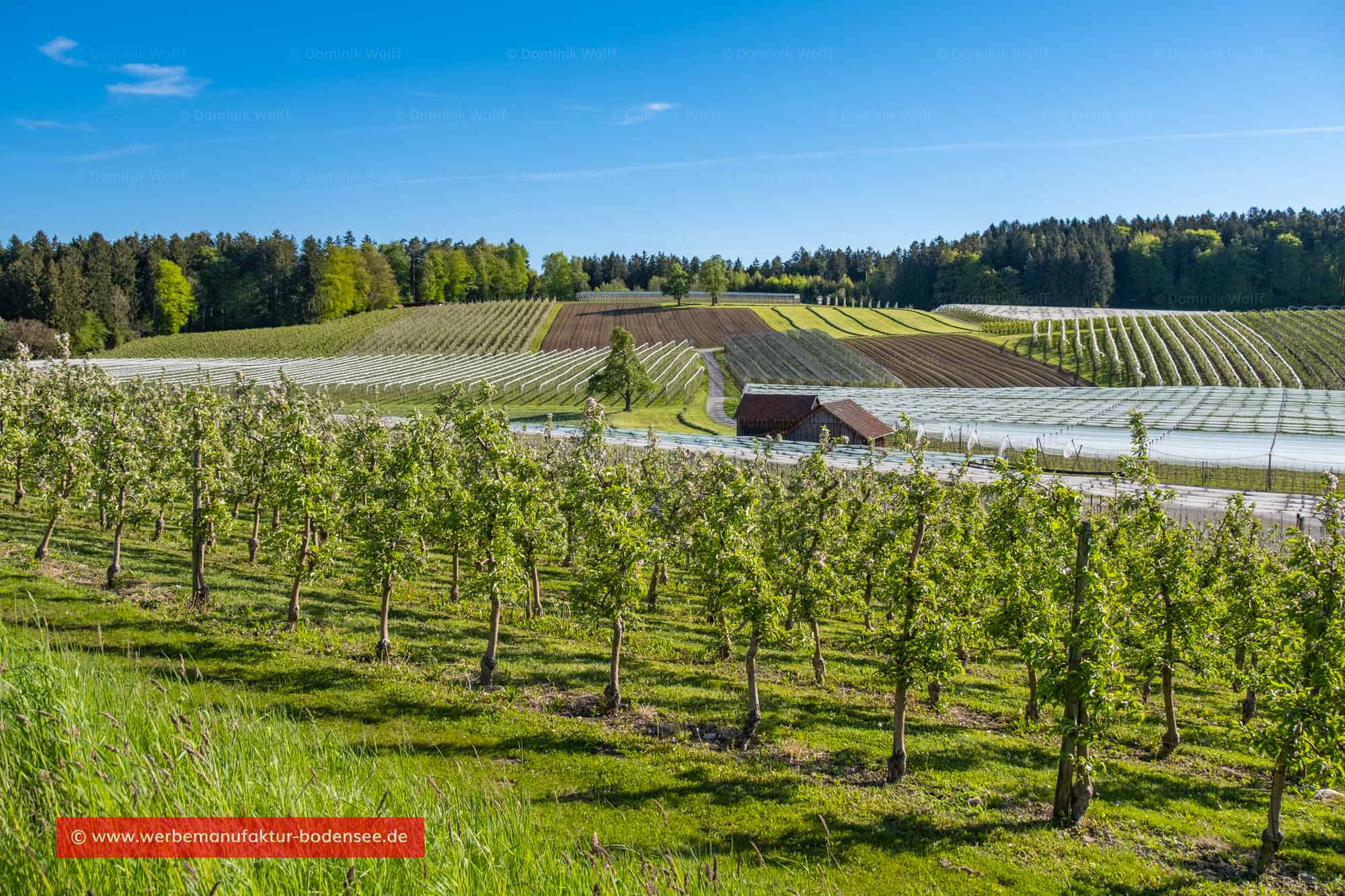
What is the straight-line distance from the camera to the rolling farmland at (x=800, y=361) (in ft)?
417

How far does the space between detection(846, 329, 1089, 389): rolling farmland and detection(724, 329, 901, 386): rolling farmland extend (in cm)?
436

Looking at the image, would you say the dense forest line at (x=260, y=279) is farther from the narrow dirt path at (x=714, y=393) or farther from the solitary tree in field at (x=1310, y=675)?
the solitary tree in field at (x=1310, y=675)

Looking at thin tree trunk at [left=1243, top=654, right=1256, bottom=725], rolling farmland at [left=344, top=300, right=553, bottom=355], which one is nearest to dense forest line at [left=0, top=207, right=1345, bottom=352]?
rolling farmland at [left=344, top=300, right=553, bottom=355]

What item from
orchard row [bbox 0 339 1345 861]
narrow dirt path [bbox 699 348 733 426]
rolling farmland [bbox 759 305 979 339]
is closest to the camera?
orchard row [bbox 0 339 1345 861]

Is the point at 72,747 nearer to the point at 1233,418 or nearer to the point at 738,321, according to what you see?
the point at 1233,418

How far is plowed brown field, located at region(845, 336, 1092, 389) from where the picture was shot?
12281cm

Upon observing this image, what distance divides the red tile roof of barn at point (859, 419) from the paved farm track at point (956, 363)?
42.7m

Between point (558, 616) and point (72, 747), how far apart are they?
29.4m

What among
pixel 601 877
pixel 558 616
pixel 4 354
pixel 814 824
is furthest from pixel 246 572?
pixel 4 354

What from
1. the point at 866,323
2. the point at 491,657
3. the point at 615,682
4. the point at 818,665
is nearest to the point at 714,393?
the point at 866,323

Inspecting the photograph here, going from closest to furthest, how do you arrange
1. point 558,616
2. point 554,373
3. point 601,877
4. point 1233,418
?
point 601,877
point 558,616
point 1233,418
point 554,373

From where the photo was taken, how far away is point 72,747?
5707 millimetres

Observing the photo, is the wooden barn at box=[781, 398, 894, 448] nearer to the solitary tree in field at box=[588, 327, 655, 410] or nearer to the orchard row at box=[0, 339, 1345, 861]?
the solitary tree in field at box=[588, 327, 655, 410]

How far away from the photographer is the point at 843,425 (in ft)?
262
